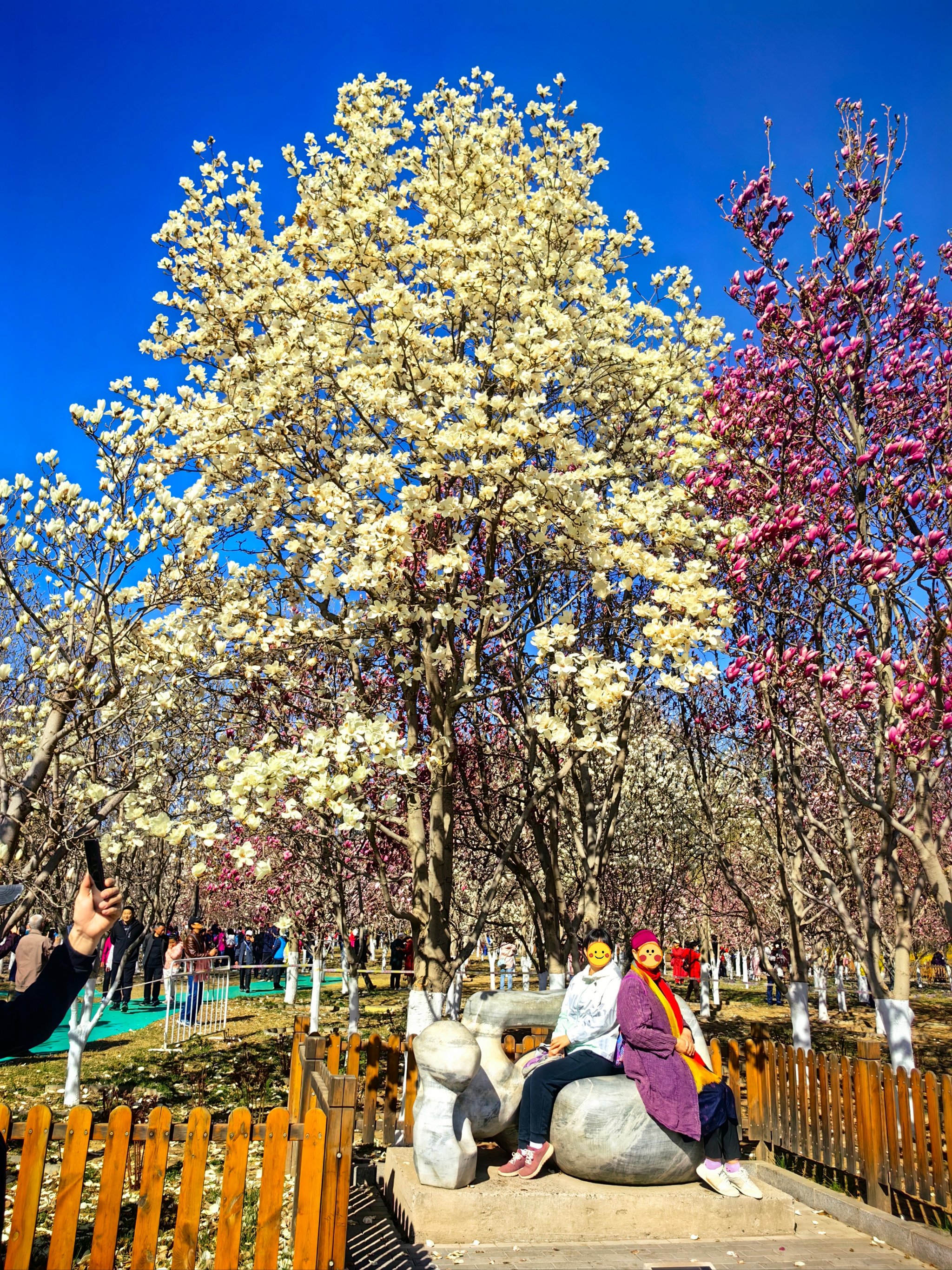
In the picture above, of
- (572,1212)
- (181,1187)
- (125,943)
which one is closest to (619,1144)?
(572,1212)

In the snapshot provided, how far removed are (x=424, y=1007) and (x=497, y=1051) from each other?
1.13 meters

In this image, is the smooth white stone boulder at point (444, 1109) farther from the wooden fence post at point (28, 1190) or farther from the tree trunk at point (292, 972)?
the tree trunk at point (292, 972)

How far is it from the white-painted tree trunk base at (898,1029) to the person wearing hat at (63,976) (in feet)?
26.7

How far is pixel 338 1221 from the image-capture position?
445cm

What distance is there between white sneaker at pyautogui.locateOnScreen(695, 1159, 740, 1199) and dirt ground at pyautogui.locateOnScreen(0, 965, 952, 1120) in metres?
2.09

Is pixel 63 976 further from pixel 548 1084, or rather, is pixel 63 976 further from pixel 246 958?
pixel 246 958

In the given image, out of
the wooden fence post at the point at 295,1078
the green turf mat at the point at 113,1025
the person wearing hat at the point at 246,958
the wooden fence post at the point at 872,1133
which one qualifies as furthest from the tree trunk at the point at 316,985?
the wooden fence post at the point at 872,1133

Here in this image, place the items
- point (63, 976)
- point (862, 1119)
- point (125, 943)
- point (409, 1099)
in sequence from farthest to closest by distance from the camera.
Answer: point (125, 943) → point (409, 1099) → point (862, 1119) → point (63, 976)

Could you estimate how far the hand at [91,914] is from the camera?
2.97 metres

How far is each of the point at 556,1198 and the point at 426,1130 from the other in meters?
0.94

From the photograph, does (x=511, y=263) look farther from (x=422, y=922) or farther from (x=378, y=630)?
(x=422, y=922)

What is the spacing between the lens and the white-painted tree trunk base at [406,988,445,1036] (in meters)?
7.68

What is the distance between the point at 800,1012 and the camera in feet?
38.9

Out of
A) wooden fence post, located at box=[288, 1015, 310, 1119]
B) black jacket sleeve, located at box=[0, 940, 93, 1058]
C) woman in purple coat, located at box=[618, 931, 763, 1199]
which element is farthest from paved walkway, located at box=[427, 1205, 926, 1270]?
black jacket sleeve, located at box=[0, 940, 93, 1058]
